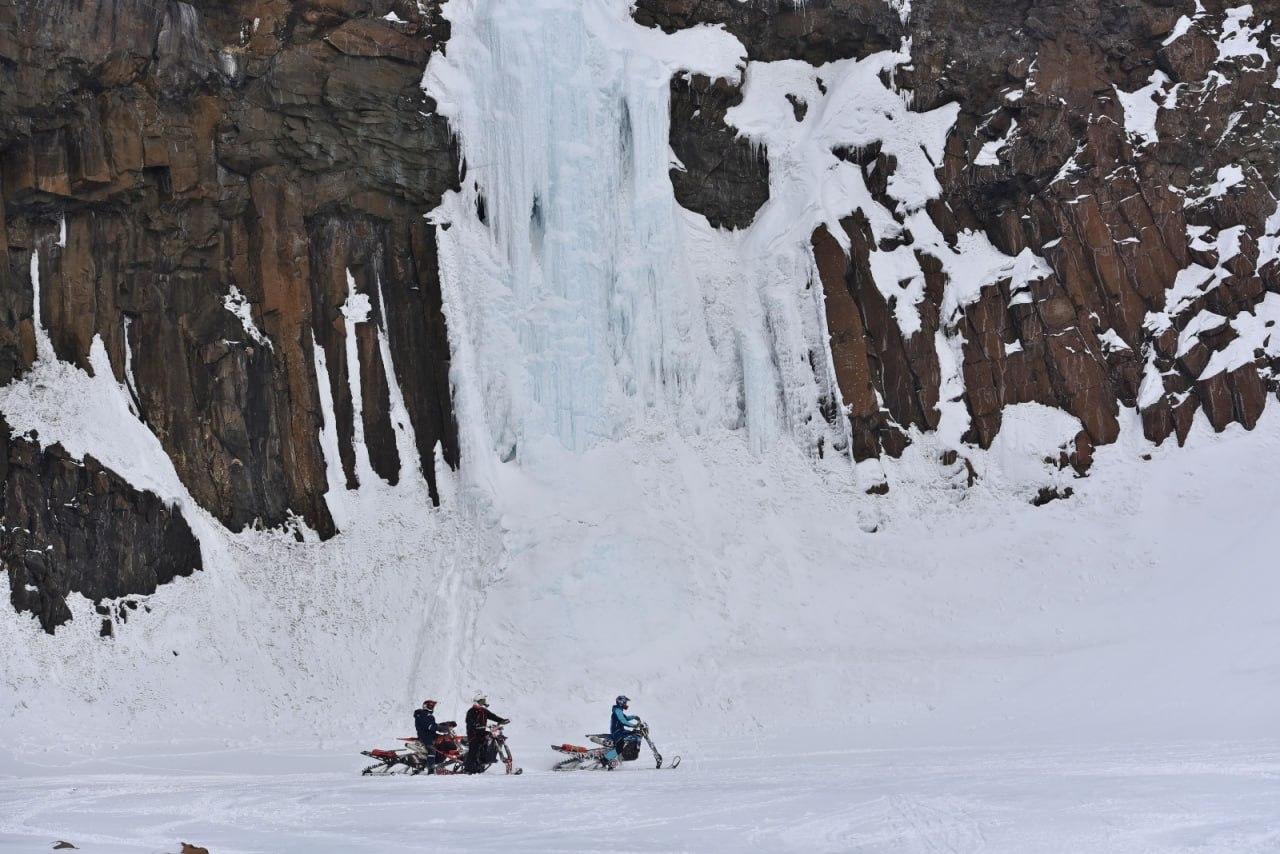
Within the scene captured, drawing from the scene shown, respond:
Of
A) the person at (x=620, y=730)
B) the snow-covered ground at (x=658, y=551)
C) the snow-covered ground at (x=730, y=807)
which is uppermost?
the snow-covered ground at (x=658, y=551)

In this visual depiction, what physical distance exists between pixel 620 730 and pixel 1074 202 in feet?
55.9

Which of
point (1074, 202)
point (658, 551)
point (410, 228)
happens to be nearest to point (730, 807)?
point (658, 551)

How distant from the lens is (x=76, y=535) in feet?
77.6

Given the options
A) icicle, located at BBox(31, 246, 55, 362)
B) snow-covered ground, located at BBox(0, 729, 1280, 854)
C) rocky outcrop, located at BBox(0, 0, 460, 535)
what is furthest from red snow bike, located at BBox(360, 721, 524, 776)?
icicle, located at BBox(31, 246, 55, 362)

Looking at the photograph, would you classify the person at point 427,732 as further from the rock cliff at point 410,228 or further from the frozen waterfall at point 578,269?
the frozen waterfall at point 578,269

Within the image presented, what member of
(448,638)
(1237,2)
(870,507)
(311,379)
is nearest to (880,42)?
(1237,2)

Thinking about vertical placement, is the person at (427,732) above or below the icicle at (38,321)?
below

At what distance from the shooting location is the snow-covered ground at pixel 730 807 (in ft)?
34.6

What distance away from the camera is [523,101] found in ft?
88.9

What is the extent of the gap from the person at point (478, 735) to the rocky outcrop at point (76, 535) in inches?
371

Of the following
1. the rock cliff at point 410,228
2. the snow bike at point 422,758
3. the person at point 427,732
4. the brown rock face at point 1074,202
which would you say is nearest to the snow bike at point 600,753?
the snow bike at point 422,758

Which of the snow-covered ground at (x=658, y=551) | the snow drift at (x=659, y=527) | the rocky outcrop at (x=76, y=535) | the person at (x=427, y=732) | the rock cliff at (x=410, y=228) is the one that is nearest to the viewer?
the person at (x=427, y=732)

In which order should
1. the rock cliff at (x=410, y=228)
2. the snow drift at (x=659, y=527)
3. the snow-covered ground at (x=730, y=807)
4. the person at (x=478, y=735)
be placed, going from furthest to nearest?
the rock cliff at (x=410, y=228) → the snow drift at (x=659, y=527) → the person at (x=478, y=735) → the snow-covered ground at (x=730, y=807)

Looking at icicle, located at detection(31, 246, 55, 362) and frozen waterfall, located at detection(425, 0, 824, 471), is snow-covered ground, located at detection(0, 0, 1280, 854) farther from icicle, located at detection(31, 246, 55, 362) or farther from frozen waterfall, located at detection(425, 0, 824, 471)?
icicle, located at detection(31, 246, 55, 362)
